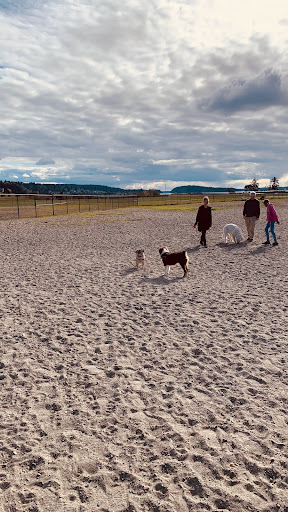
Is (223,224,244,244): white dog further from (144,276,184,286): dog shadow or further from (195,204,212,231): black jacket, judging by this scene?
(144,276,184,286): dog shadow

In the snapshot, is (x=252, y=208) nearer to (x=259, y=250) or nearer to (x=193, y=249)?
(x=259, y=250)

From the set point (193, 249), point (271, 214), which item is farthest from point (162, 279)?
point (271, 214)

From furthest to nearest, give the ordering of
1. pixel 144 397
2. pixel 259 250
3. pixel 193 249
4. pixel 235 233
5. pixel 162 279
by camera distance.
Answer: pixel 235 233 < pixel 193 249 < pixel 259 250 < pixel 162 279 < pixel 144 397

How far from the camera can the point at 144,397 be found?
169 inches

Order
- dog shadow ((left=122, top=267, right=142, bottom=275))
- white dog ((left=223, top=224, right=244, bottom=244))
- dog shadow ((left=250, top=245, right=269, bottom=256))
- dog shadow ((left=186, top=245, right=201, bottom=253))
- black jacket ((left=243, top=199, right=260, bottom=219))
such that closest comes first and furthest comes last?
dog shadow ((left=122, top=267, right=142, bottom=275))
dog shadow ((left=250, top=245, right=269, bottom=256))
dog shadow ((left=186, top=245, right=201, bottom=253))
black jacket ((left=243, top=199, right=260, bottom=219))
white dog ((left=223, top=224, right=244, bottom=244))

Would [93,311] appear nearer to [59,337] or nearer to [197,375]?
[59,337]

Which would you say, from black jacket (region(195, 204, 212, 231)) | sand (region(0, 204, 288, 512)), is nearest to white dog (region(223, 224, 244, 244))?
black jacket (region(195, 204, 212, 231))

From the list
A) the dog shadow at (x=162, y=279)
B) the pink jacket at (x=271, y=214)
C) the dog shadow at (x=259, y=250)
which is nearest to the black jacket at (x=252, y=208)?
the pink jacket at (x=271, y=214)

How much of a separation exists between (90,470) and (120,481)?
31 cm

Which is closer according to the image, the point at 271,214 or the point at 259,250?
the point at 271,214

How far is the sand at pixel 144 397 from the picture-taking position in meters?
3.03

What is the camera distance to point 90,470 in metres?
3.22

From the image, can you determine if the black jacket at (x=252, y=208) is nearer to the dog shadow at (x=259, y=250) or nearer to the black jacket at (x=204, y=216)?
the dog shadow at (x=259, y=250)

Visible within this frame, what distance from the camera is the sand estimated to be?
303 cm
